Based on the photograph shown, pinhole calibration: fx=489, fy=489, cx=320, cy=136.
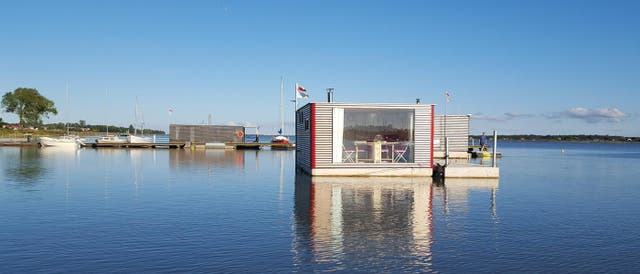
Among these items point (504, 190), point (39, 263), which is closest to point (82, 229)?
point (39, 263)

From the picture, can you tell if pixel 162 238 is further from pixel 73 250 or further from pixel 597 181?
pixel 597 181

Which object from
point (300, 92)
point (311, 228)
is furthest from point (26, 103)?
point (311, 228)

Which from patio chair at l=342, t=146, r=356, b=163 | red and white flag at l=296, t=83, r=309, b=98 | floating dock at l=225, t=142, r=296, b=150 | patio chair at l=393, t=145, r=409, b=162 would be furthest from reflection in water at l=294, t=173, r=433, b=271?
floating dock at l=225, t=142, r=296, b=150

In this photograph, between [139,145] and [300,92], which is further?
[139,145]

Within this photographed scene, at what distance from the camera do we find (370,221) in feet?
53.6

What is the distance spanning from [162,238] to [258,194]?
9.50 metres

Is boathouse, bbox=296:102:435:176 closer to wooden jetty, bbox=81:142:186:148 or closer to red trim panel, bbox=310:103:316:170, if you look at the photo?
red trim panel, bbox=310:103:316:170

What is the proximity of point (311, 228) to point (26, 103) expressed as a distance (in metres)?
146

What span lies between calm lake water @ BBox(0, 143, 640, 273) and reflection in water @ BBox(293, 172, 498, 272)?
0.05 m

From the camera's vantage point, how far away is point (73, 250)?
1230 cm

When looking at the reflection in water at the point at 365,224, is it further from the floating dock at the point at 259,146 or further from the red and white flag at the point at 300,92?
the floating dock at the point at 259,146

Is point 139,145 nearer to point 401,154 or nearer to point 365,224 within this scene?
point 401,154

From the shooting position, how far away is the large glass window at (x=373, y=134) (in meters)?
30.8

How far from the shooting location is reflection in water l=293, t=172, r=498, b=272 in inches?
464
